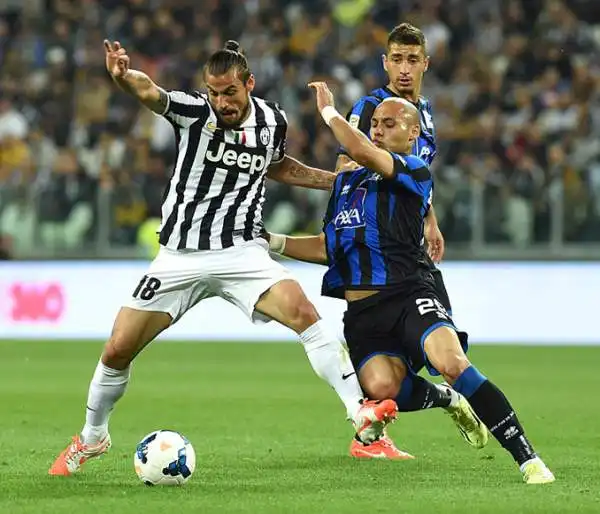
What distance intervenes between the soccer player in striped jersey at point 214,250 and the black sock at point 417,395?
22.2 inches

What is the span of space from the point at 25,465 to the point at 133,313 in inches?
41.1

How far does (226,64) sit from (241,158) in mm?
531

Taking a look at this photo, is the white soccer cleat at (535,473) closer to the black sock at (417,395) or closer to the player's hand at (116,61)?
the black sock at (417,395)

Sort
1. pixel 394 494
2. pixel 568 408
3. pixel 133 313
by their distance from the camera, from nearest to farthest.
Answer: pixel 394 494
pixel 133 313
pixel 568 408

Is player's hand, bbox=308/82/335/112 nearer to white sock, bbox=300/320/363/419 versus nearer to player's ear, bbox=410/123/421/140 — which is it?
player's ear, bbox=410/123/421/140

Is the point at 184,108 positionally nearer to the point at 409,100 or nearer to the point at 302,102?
the point at 409,100

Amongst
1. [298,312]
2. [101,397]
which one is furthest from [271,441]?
[101,397]

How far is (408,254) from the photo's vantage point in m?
7.25

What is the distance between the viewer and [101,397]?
6.98 m

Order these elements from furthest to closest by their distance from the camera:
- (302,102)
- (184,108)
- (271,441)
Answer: (302,102)
(271,441)
(184,108)

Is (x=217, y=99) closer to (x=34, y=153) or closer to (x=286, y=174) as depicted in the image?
(x=286, y=174)

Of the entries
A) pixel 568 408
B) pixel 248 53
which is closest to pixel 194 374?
pixel 568 408

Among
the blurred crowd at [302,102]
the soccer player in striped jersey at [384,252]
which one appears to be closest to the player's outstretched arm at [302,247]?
the soccer player in striped jersey at [384,252]

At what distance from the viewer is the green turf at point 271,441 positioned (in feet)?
19.8
